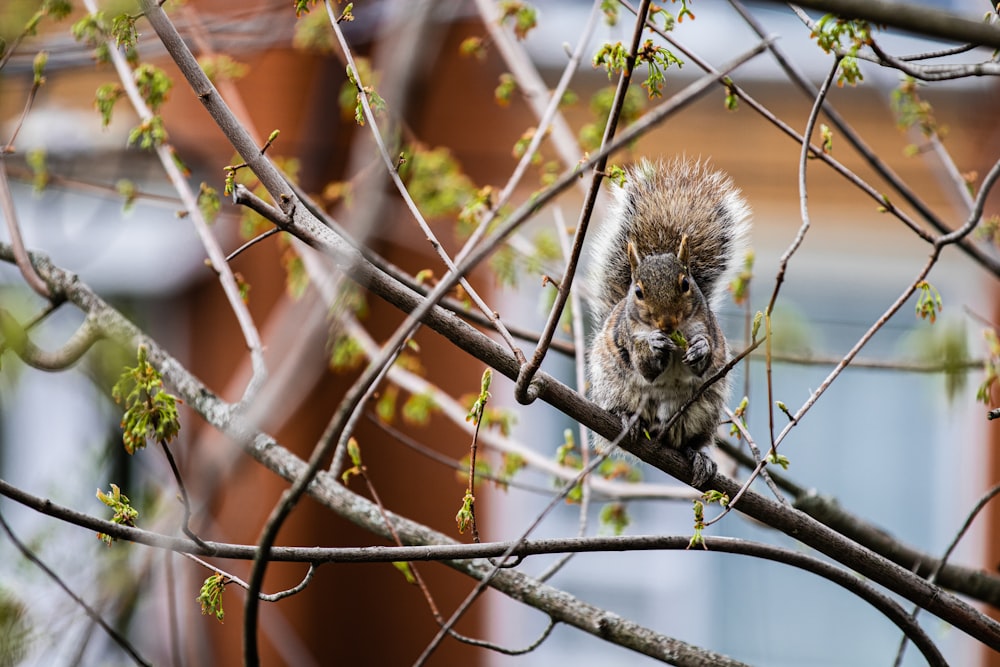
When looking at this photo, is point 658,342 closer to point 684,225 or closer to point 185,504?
point 684,225

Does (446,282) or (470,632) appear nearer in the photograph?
(446,282)

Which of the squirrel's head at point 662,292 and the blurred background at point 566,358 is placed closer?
the squirrel's head at point 662,292

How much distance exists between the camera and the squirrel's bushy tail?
2.09 meters

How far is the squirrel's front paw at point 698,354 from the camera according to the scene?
68.8 inches

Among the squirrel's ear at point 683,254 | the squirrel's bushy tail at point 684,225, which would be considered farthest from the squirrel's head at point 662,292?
the squirrel's bushy tail at point 684,225

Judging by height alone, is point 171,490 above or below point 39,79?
below

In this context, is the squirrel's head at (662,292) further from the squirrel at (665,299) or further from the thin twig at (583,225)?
the thin twig at (583,225)

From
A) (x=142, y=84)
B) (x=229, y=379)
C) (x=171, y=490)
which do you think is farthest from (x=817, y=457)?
(x=142, y=84)

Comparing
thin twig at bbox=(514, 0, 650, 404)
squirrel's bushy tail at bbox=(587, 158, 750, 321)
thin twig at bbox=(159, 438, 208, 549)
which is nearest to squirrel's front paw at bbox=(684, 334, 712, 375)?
squirrel's bushy tail at bbox=(587, 158, 750, 321)

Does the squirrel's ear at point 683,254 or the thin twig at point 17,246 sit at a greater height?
the squirrel's ear at point 683,254

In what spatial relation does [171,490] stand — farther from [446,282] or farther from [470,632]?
[470,632]

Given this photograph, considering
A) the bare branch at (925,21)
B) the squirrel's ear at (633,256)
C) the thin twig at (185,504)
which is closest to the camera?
the bare branch at (925,21)

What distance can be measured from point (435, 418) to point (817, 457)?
1.68 meters

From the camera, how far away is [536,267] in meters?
2.41
